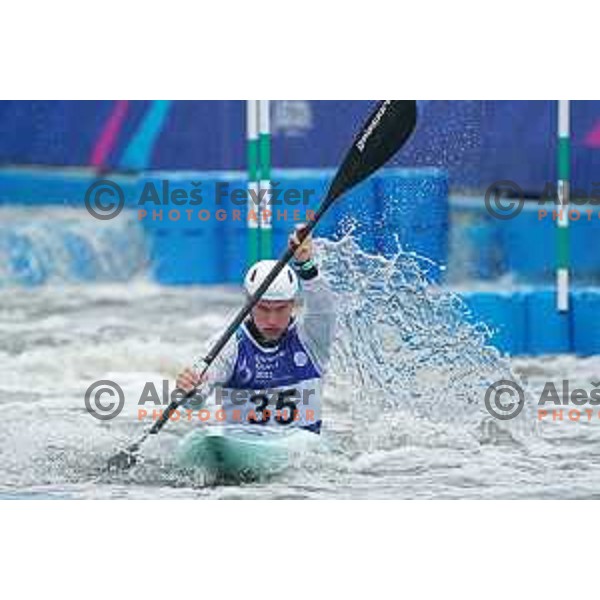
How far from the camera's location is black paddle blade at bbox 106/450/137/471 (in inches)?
229

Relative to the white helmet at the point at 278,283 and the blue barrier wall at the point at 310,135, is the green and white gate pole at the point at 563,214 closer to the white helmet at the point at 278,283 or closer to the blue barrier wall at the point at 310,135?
the blue barrier wall at the point at 310,135

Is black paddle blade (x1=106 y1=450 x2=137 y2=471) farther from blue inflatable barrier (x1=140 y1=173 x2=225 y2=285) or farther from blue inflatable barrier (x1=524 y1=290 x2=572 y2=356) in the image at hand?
blue inflatable barrier (x1=524 y1=290 x2=572 y2=356)

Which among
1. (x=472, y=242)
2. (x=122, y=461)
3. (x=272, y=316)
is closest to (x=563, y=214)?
(x=472, y=242)

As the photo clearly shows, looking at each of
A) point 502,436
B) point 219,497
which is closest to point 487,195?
point 502,436

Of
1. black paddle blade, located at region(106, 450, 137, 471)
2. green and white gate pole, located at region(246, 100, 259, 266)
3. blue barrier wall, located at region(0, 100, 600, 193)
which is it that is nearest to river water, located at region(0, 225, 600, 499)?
black paddle blade, located at region(106, 450, 137, 471)

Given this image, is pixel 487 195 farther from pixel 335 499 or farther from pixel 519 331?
pixel 335 499

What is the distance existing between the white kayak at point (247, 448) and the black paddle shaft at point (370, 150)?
349mm

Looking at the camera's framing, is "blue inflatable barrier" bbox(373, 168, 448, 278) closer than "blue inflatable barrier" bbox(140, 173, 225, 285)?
Yes

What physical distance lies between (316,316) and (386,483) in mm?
470

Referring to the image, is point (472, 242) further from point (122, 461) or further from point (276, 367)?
point (122, 461)

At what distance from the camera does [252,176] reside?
585cm

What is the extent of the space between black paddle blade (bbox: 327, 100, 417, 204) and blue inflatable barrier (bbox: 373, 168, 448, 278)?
2.0 inches

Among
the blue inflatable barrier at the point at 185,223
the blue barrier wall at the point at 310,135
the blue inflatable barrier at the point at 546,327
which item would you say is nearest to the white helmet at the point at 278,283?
the blue inflatable barrier at the point at 185,223

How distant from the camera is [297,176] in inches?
227
